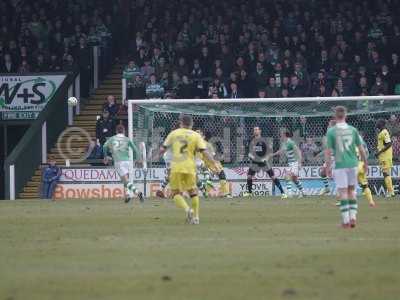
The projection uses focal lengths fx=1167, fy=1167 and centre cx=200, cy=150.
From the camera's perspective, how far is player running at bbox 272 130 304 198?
34.0m

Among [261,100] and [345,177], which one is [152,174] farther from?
[345,177]

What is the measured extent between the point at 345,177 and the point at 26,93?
72.8ft

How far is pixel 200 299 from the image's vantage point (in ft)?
36.2

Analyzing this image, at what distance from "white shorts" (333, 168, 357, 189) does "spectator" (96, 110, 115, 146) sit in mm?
18019

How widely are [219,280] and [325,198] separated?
19.7m

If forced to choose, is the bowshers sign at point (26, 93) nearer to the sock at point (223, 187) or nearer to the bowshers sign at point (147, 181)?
the bowshers sign at point (147, 181)

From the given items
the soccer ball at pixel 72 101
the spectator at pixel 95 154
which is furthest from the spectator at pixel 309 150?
the soccer ball at pixel 72 101

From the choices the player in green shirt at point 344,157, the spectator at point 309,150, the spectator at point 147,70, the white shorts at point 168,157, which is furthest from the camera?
the spectator at point 147,70

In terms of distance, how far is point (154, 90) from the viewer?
37781mm

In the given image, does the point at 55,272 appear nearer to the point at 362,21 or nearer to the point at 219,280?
the point at 219,280

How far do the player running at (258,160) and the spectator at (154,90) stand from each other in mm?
4225

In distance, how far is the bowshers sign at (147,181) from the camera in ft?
116

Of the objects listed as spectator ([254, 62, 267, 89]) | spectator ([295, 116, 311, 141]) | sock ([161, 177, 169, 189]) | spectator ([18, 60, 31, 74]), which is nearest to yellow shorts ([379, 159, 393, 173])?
spectator ([295, 116, 311, 141])

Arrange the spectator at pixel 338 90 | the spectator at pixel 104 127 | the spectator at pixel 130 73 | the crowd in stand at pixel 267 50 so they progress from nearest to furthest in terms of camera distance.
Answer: the spectator at pixel 338 90 → the crowd in stand at pixel 267 50 → the spectator at pixel 104 127 → the spectator at pixel 130 73
